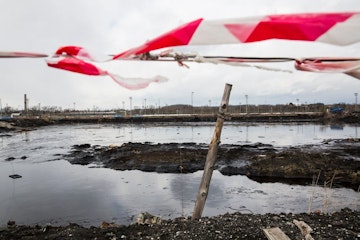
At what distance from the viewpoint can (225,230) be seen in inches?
204

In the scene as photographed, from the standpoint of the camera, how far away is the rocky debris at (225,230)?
16.4 ft

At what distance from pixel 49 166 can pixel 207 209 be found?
1187 centimetres

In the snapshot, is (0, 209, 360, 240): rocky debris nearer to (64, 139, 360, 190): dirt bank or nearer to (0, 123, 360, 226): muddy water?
(0, 123, 360, 226): muddy water

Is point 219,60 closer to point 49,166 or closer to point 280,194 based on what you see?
point 280,194

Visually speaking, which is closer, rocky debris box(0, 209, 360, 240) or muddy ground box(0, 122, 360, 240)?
rocky debris box(0, 209, 360, 240)

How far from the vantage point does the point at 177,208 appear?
981 centimetres

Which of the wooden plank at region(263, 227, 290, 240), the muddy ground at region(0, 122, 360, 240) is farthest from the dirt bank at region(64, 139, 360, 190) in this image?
the wooden plank at region(263, 227, 290, 240)

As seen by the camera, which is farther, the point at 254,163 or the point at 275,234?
the point at 254,163

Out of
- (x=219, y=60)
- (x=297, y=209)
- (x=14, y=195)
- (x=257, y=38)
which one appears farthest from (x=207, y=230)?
(x=14, y=195)

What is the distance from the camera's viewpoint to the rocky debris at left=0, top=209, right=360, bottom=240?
501 centimetres

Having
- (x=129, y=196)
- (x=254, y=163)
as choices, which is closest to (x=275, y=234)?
(x=129, y=196)

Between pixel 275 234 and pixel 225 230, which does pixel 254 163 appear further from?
pixel 275 234

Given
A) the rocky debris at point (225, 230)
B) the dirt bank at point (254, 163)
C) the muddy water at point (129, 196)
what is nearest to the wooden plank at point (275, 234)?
the rocky debris at point (225, 230)

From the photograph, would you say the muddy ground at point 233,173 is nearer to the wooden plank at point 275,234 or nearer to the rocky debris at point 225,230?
the rocky debris at point 225,230
